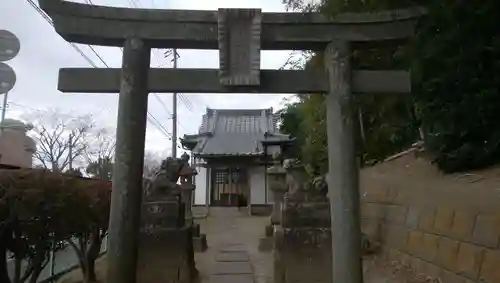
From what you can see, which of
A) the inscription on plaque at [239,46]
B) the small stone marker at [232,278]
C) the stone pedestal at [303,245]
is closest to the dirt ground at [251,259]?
the small stone marker at [232,278]

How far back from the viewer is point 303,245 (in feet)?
22.9

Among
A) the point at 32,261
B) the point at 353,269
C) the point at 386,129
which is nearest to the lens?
the point at 353,269

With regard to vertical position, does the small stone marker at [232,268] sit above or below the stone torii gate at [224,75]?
below

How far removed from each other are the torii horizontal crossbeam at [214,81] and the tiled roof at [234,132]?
17.6m

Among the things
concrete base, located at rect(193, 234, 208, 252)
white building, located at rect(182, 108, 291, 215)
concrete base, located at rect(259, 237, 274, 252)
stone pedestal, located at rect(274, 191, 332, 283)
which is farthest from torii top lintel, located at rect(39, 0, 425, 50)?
white building, located at rect(182, 108, 291, 215)

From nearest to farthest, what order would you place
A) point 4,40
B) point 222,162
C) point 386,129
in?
1. point 386,129
2. point 4,40
3. point 222,162

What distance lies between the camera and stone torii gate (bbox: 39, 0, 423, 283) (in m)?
4.93

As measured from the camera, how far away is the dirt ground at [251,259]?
257 inches

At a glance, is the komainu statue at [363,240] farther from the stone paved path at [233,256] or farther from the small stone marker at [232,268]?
the small stone marker at [232,268]

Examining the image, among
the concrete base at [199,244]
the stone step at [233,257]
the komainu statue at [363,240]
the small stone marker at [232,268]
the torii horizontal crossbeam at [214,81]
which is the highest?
the torii horizontal crossbeam at [214,81]

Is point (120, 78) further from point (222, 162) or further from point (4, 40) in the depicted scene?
point (222, 162)

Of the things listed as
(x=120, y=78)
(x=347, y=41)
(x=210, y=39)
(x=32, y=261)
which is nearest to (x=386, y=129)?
(x=347, y=41)

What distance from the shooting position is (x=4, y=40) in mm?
16156

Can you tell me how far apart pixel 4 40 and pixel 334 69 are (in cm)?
1484
